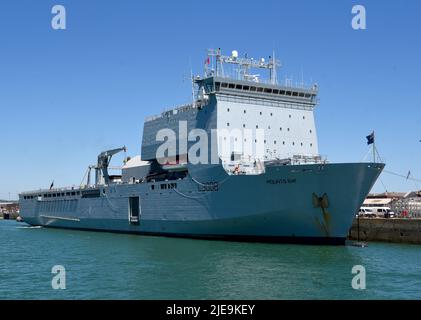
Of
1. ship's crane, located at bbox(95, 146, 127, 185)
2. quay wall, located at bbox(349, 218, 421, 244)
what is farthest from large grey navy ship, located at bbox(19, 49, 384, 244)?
quay wall, located at bbox(349, 218, 421, 244)

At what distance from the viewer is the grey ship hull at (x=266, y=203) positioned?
2664cm

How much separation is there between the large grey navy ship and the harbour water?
156 cm

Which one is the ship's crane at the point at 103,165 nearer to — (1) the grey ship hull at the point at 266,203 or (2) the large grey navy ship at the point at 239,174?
(2) the large grey navy ship at the point at 239,174

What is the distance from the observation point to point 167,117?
37531 millimetres

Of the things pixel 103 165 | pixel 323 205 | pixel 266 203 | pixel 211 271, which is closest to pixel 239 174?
pixel 266 203

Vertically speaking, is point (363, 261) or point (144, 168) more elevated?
point (144, 168)

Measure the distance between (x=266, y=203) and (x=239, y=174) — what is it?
2.44 metres

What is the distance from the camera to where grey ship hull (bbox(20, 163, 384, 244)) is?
26.6 meters

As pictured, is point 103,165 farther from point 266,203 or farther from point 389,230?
point 389,230

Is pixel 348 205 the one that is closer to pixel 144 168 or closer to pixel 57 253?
pixel 57 253

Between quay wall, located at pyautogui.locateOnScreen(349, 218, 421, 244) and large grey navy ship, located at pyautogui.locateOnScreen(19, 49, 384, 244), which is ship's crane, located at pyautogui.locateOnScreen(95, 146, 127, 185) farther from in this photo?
quay wall, located at pyautogui.locateOnScreen(349, 218, 421, 244)

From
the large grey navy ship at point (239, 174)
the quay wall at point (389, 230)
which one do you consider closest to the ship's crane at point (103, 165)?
the large grey navy ship at point (239, 174)
